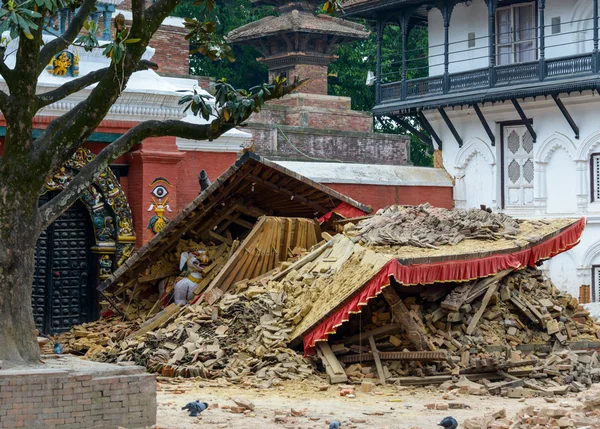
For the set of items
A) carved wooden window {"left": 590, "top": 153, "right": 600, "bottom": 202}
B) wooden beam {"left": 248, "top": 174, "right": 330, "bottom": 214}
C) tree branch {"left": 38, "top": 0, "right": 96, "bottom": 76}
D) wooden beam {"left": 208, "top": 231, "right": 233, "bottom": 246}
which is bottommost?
wooden beam {"left": 208, "top": 231, "right": 233, "bottom": 246}

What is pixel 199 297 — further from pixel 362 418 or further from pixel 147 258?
pixel 362 418

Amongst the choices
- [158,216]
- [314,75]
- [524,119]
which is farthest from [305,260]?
[314,75]

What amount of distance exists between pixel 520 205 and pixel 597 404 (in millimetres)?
18680

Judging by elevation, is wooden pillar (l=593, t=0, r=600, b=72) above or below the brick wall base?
above

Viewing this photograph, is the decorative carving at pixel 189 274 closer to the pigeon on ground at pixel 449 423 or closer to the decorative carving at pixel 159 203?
the decorative carving at pixel 159 203

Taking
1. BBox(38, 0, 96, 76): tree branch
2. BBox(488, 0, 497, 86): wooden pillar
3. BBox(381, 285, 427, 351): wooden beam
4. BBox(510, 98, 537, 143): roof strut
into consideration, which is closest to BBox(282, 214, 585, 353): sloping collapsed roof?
BBox(381, 285, 427, 351): wooden beam

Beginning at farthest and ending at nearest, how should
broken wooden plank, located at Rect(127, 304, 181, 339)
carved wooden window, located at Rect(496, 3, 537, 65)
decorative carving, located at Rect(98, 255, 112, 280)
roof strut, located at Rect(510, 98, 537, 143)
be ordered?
carved wooden window, located at Rect(496, 3, 537, 65)
roof strut, located at Rect(510, 98, 537, 143)
decorative carving, located at Rect(98, 255, 112, 280)
broken wooden plank, located at Rect(127, 304, 181, 339)

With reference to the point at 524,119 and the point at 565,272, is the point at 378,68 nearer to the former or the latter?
the point at 524,119

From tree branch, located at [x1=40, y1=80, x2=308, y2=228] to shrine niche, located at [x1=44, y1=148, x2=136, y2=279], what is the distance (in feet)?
20.9

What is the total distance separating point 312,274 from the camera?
1434cm

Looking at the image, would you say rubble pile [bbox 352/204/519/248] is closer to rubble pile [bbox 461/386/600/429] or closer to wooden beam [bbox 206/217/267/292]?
wooden beam [bbox 206/217/267/292]

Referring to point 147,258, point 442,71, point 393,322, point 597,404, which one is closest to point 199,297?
point 147,258

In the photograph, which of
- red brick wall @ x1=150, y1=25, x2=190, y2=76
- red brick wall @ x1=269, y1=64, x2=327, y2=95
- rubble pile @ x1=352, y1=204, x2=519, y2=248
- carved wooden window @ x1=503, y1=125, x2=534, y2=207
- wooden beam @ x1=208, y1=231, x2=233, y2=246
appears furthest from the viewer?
red brick wall @ x1=269, y1=64, x2=327, y2=95

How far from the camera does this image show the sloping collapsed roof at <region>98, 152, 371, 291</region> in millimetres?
15398
